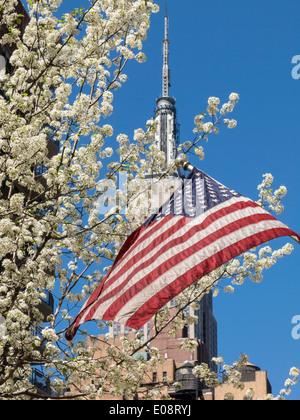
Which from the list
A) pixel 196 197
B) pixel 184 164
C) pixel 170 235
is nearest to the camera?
pixel 170 235

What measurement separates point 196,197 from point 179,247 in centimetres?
129

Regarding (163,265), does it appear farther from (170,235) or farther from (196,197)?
(196,197)

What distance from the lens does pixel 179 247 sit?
12703 millimetres

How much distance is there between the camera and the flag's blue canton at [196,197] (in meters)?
13.3

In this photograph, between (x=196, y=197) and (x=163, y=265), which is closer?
(x=163, y=265)

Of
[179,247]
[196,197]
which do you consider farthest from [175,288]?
[196,197]

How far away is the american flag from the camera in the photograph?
12.3 meters

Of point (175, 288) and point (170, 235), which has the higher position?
point (170, 235)

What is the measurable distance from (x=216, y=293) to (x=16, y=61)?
26.1 ft

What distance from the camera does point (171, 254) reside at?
12734mm

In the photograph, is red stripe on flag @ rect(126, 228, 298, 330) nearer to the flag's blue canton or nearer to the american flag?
the american flag

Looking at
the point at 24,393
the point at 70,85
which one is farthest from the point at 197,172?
the point at 24,393

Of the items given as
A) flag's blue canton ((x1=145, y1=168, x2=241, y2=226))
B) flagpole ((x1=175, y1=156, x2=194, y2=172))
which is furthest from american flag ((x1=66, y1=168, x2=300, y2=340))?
flagpole ((x1=175, y1=156, x2=194, y2=172))

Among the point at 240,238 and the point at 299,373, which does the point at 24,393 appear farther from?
the point at 299,373
